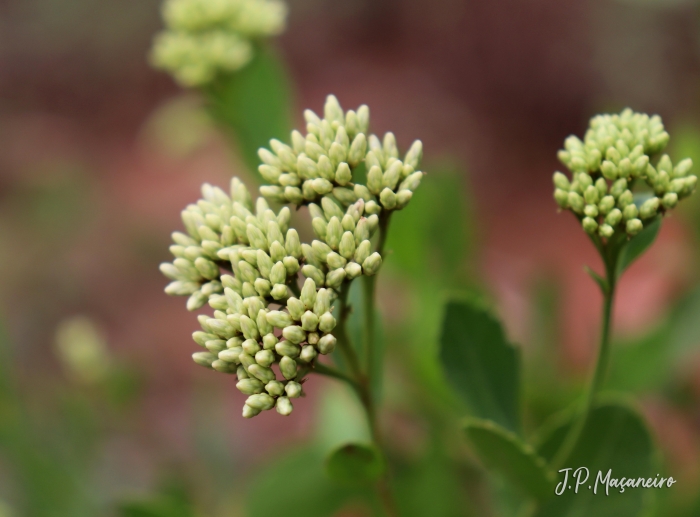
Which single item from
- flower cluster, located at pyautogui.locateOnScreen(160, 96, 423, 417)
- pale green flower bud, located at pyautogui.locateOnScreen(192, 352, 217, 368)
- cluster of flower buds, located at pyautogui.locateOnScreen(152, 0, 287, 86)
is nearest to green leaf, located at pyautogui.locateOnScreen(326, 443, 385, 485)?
flower cluster, located at pyautogui.locateOnScreen(160, 96, 423, 417)

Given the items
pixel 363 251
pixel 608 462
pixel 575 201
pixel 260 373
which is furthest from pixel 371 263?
pixel 608 462

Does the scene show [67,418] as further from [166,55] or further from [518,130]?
[518,130]

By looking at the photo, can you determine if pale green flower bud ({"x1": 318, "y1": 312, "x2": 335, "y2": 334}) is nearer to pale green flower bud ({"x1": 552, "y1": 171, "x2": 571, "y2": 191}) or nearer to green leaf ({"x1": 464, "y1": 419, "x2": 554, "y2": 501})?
green leaf ({"x1": 464, "y1": 419, "x2": 554, "y2": 501})

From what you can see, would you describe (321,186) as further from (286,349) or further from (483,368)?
(483,368)

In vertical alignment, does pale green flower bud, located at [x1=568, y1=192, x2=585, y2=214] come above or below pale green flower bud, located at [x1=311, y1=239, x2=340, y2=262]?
above

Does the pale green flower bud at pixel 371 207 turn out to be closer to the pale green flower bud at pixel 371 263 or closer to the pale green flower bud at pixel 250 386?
the pale green flower bud at pixel 371 263

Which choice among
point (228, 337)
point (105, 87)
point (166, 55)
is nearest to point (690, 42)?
point (166, 55)

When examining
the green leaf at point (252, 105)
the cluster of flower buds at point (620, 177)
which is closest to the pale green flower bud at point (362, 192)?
the cluster of flower buds at point (620, 177)
